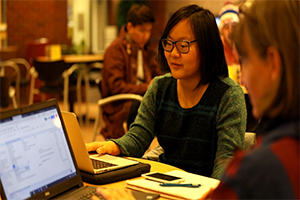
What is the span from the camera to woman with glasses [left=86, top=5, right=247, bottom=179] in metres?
1.80

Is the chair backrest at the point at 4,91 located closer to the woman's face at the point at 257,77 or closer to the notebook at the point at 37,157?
the notebook at the point at 37,157

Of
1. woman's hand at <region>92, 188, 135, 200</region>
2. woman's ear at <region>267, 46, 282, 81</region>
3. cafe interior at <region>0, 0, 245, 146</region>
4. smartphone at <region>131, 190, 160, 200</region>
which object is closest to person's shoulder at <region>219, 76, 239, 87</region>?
smartphone at <region>131, 190, 160, 200</region>

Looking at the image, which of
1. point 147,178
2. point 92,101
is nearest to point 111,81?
point 147,178

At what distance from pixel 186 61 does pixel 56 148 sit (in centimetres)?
78

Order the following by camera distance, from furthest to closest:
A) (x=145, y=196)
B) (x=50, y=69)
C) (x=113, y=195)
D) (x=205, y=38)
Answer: (x=50, y=69) < (x=205, y=38) < (x=145, y=196) < (x=113, y=195)

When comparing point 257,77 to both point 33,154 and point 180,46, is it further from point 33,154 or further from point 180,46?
point 180,46

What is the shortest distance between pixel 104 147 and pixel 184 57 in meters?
0.52

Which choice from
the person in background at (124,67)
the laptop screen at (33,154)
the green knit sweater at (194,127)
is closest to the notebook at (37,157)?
the laptop screen at (33,154)

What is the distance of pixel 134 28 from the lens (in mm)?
3963

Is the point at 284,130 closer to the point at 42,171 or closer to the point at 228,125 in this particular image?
the point at 42,171

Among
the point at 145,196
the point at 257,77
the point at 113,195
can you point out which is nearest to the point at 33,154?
the point at 113,195

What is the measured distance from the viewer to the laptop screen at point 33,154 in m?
1.16

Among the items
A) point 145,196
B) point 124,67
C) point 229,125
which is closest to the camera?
point 145,196

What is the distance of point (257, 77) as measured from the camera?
2.94 feet
